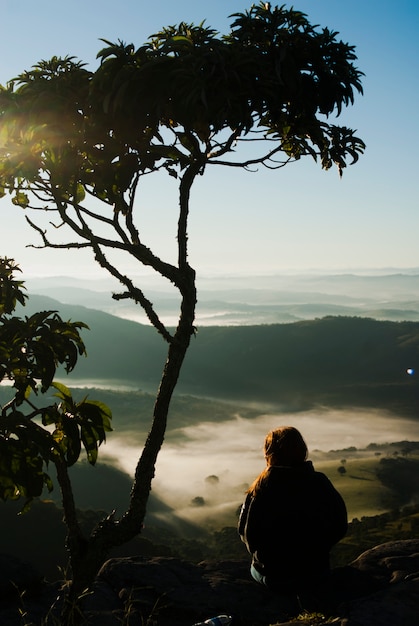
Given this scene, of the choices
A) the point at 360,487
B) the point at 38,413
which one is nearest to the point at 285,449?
the point at 38,413

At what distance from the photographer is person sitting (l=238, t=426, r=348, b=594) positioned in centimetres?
694

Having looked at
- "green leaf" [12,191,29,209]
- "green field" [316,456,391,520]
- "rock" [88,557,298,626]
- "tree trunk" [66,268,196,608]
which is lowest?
"green field" [316,456,391,520]

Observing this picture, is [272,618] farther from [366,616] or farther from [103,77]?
[103,77]

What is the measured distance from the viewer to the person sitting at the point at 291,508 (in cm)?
694

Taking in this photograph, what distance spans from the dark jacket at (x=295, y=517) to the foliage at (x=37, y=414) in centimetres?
213

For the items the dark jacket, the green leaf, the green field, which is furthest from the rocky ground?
the green field

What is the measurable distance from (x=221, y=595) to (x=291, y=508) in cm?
309

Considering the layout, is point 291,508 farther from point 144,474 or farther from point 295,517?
point 144,474

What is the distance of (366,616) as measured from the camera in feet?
20.5

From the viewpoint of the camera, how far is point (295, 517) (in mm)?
6953

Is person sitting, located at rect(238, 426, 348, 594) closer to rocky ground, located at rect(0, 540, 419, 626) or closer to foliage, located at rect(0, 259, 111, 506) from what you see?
rocky ground, located at rect(0, 540, 419, 626)

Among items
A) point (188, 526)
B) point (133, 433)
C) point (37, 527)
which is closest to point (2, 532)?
point (37, 527)

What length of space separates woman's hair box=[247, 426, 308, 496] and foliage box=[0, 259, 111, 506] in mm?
1987

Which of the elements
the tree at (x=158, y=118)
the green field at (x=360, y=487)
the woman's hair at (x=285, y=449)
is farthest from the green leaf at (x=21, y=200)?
the green field at (x=360, y=487)
